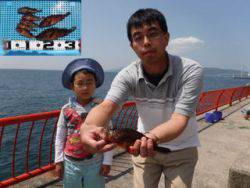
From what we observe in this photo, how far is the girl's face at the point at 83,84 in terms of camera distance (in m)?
3.29

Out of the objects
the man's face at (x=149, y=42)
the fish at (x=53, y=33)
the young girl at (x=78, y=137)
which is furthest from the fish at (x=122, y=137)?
the fish at (x=53, y=33)

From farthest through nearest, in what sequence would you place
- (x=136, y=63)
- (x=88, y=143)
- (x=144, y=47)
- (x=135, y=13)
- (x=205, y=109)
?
(x=205, y=109) → (x=136, y=63) → (x=135, y=13) → (x=144, y=47) → (x=88, y=143)

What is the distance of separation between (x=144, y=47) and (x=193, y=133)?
2.97 ft

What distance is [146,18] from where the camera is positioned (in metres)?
2.07

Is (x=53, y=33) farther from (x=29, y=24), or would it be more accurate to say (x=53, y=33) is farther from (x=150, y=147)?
(x=150, y=147)

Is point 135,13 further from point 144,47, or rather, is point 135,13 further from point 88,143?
point 88,143

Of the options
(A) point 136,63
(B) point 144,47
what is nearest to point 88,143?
(B) point 144,47

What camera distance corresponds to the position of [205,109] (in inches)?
490

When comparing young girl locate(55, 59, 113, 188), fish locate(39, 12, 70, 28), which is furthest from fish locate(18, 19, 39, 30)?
young girl locate(55, 59, 113, 188)

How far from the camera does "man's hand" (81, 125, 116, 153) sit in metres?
1.58

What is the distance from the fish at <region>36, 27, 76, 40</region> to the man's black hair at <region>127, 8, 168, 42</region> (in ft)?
19.8

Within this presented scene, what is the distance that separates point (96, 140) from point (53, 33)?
23.3 feet

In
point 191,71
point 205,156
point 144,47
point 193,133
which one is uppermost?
point 144,47

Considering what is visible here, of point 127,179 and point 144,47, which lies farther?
point 127,179
